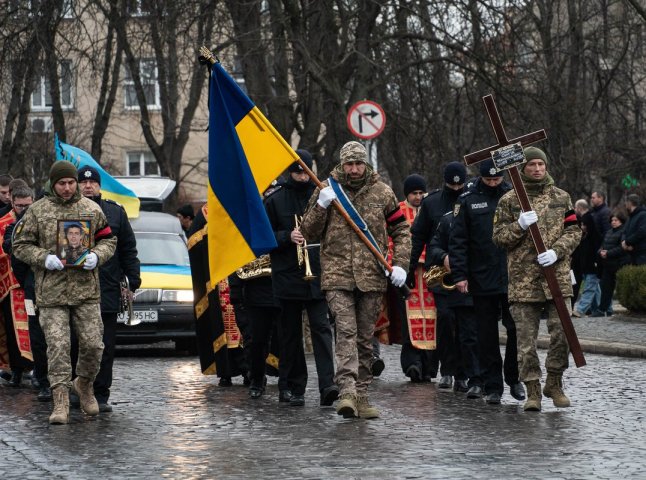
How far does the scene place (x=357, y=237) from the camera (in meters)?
11.2

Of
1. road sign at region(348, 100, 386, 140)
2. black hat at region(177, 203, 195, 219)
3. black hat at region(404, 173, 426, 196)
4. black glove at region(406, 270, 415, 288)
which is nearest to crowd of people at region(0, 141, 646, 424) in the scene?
black glove at region(406, 270, 415, 288)

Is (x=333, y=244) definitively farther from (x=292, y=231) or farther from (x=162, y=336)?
(x=162, y=336)

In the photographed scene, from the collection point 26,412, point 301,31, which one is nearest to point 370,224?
point 26,412

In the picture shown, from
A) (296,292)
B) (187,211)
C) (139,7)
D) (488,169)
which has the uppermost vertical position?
(139,7)

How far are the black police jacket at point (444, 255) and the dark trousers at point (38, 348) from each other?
3221 millimetres

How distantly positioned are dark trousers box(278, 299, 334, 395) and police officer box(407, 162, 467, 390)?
1579 mm

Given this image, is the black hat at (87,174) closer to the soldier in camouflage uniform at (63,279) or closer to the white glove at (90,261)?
the soldier in camouflage uniform at (63,279)

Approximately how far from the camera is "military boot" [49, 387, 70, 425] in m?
10.9

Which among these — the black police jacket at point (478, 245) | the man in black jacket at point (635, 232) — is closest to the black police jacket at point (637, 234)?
the man in black jacket at point (635, 232)

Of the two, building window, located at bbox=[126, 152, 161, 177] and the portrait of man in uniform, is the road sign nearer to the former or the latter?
the portrait of man in uniform

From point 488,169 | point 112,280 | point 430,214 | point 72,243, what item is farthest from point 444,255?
point 72,243

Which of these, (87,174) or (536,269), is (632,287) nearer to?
(536,269)

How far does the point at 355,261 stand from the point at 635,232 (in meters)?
12.2

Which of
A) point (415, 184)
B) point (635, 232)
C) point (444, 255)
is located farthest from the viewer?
point (635, 232)
